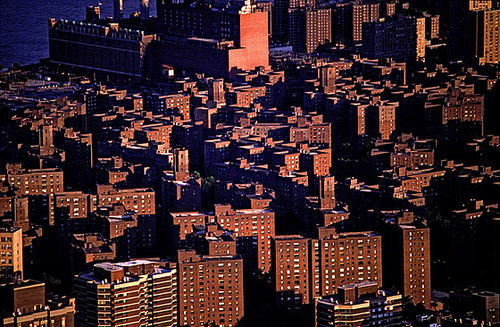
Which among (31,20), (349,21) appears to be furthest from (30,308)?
(31,20)

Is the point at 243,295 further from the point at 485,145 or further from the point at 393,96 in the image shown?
the point at 393,96

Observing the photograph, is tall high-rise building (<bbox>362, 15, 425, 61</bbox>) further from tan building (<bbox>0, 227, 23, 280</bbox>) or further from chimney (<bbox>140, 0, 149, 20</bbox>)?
tan building (<bbox>0, 227, 23, 280</bbox>)

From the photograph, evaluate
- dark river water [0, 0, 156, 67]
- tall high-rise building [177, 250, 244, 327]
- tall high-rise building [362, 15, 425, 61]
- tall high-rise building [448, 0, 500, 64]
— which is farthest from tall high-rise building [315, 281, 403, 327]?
dark river water [0, 0, 156, 67]

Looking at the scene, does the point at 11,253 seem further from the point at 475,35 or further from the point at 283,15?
the point at 283,15

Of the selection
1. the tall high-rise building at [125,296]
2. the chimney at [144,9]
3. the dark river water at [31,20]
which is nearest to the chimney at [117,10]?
the chimney at [144,9]

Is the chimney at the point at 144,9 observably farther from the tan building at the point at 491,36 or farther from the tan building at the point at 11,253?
the tan building at the point at 11,253

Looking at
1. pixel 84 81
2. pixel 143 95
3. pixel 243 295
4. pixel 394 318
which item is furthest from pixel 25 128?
pixel 394 318

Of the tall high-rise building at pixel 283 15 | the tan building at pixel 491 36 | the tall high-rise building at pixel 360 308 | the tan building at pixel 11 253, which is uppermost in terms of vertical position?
the tall high-rise building at pixel 283 15
